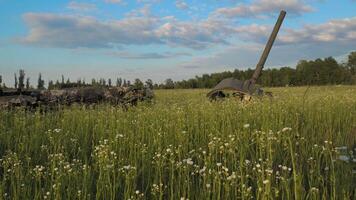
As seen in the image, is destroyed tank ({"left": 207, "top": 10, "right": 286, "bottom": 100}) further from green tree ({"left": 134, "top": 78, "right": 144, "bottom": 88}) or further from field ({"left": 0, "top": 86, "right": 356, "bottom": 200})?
field ({"left": 0, "top": 86, "right": 356, "bottom": 200})

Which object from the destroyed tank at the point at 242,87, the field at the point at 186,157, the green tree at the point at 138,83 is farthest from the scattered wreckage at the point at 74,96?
the destroyed tank at the point at 242,87

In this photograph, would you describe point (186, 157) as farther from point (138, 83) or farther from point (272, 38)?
point (138, 83)

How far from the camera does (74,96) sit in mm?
14680

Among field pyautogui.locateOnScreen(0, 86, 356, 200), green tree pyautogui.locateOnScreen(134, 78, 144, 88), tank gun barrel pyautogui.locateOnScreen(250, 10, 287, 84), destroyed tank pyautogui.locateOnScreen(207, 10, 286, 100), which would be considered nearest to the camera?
field pyautogui.locateOnScreen(0, 86, 356, 200)

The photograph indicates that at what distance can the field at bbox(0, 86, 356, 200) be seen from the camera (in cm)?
462

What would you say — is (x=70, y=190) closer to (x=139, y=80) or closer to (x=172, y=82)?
(x=139, y=80)

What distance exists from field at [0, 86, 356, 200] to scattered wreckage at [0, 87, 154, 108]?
2252 millimetres

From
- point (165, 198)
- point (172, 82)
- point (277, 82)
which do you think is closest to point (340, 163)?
point (165, 198)

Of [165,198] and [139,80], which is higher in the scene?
[139,80]

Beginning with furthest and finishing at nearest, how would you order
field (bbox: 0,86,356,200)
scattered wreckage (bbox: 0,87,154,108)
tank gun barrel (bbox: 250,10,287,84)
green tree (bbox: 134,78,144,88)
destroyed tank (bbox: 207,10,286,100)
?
green tree (bbox: 134,78,144,88) < tank gun barrel (bbox: 250,10,287,84) < destroyed tank (bbox: 207,10,286,100) < scattered wreckage (bbox: 0,87,154,108) < field (bbox: 0,86,356,200)

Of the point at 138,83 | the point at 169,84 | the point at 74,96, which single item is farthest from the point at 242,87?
the point at 169,84

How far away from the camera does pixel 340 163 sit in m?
5.32

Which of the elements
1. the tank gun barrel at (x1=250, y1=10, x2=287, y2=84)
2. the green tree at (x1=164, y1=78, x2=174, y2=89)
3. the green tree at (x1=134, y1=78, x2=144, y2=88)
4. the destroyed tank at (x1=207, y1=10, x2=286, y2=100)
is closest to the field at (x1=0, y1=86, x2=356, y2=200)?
the destroyed tank at (x1=207, y1=10, x2=286, y2=100)

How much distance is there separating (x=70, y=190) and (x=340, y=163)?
10.7 feet
